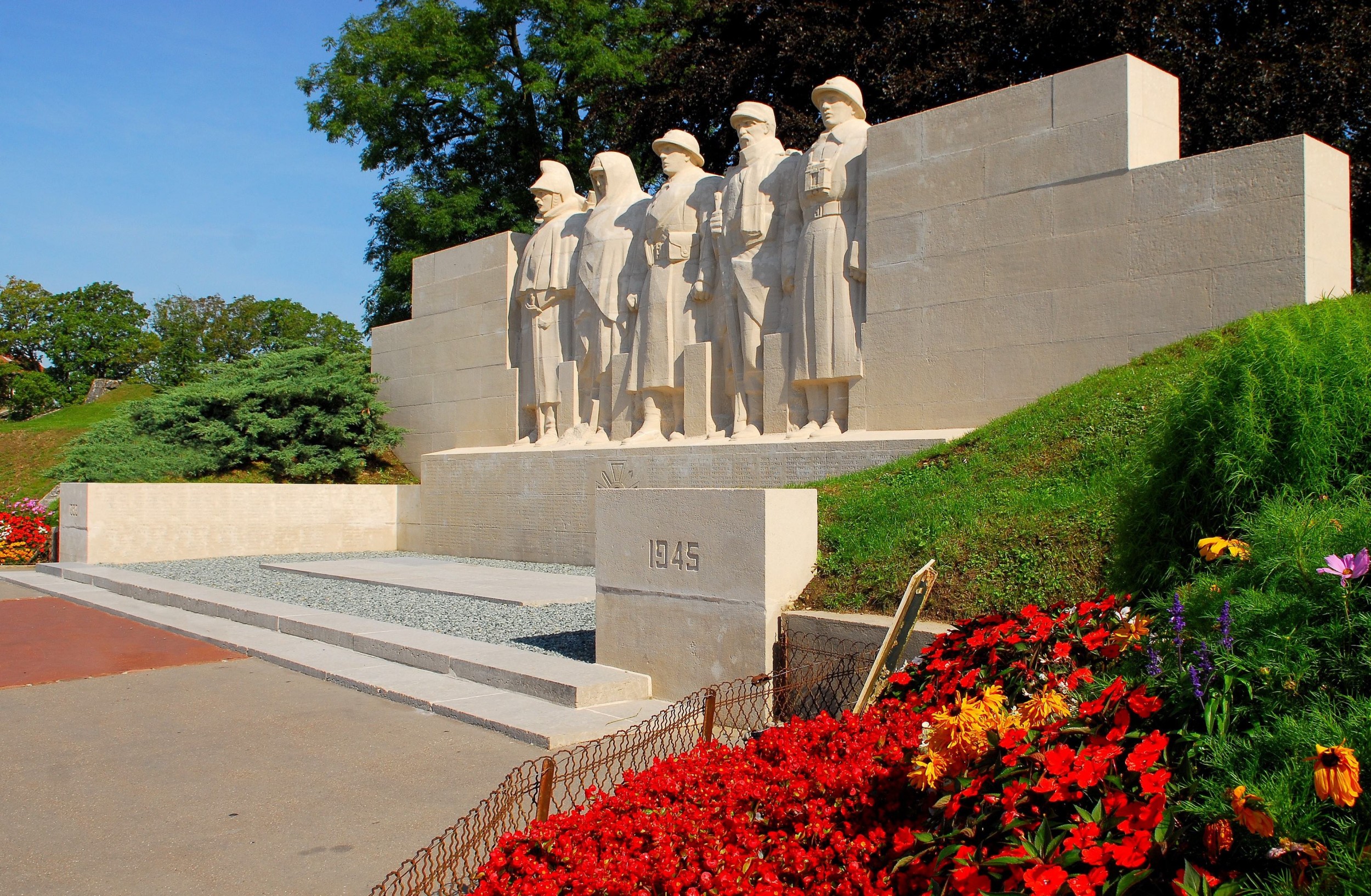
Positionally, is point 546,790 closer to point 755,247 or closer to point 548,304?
point 755,247

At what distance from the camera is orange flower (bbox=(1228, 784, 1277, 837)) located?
5.79 ft

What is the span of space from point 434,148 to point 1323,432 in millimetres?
21982

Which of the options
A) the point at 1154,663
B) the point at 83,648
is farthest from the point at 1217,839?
the point at 83,648

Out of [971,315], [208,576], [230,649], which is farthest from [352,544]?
[971,315]

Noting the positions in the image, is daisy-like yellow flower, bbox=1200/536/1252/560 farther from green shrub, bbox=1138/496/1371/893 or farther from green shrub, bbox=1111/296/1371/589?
green shrub, bbox=1111/296/1371/589

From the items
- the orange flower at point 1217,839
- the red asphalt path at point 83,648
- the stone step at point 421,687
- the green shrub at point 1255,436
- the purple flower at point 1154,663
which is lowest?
the red asphalt path at point 83,648

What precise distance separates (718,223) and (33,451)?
15.4 metres

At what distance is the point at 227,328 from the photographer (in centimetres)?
4303

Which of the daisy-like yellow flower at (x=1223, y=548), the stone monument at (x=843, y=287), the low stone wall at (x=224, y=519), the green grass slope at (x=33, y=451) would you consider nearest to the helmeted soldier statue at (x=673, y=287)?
the stone monument at (x=843, y=287)

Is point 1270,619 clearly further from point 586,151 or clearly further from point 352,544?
point 586,151

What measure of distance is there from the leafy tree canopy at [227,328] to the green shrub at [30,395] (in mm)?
3768

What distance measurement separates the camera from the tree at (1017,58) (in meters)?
12.8

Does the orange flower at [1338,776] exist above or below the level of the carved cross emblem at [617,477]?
below

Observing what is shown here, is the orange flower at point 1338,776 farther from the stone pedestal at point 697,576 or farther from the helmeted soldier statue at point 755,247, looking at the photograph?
the helmeted soldier statue at point 755,247
